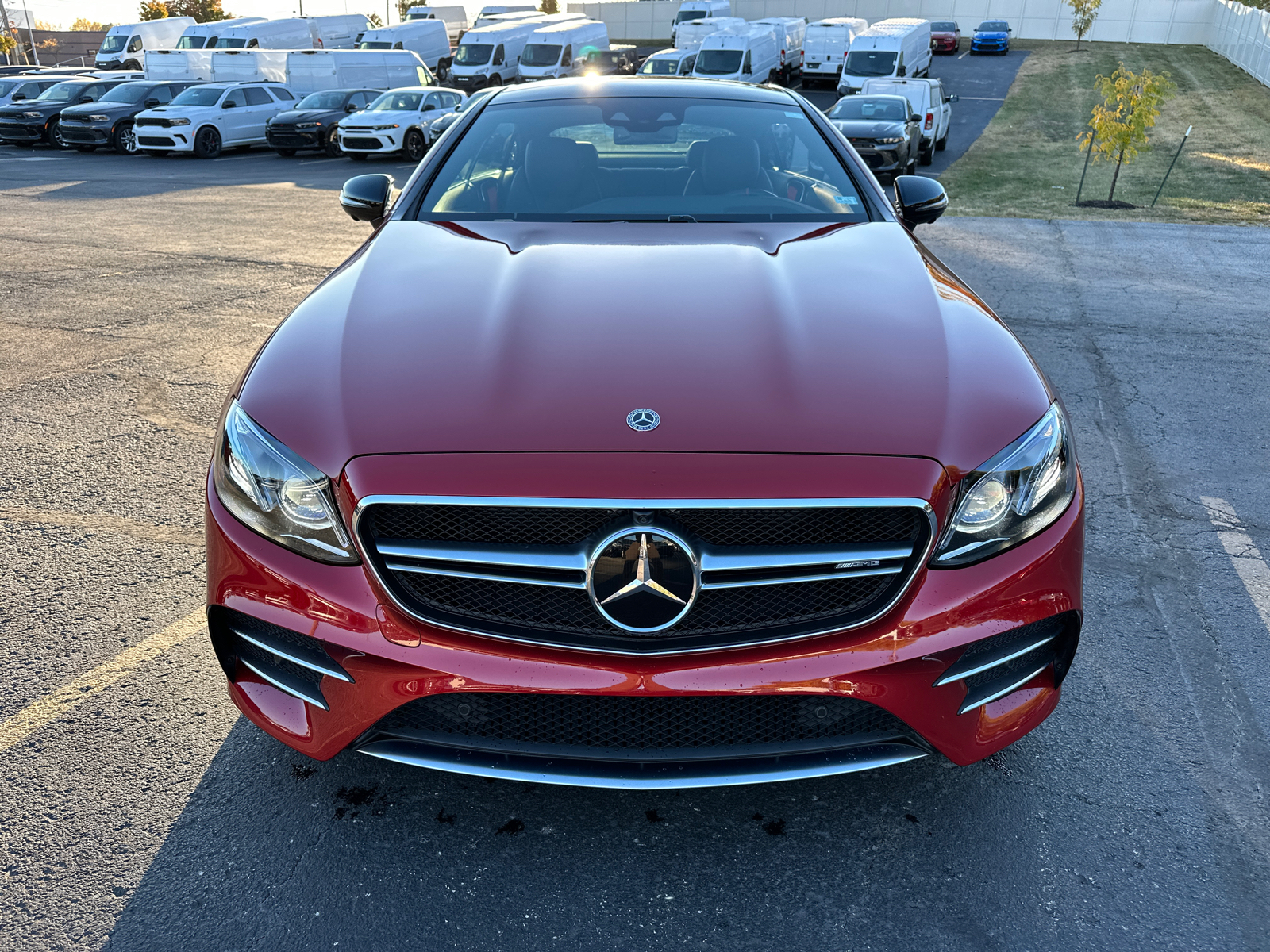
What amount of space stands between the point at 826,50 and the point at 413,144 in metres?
21.2

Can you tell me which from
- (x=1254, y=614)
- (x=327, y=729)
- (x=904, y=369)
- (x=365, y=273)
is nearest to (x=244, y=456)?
(x=327, y=729)

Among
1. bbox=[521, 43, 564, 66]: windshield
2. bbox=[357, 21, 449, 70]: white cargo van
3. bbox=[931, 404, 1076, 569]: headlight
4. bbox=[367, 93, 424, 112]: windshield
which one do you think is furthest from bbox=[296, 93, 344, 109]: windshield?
bbox=[931, 404, 1076, 569]: headlight

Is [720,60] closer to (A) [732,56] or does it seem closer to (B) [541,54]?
(A) [732,56]

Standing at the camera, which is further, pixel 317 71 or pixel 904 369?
pixel 317 71

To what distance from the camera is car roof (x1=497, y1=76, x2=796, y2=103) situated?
4.11 meters

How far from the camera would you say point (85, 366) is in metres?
5.94

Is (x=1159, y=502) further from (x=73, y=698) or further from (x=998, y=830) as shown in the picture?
(x=73, y=698)

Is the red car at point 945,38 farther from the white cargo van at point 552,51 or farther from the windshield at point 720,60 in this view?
the windshield at point 720,60

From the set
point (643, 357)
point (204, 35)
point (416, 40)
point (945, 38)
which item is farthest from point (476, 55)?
point (643, 357)

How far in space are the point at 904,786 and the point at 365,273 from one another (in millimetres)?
2031

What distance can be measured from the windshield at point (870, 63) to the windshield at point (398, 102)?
50.5 ft

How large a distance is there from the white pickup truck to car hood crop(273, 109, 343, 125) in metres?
11.3

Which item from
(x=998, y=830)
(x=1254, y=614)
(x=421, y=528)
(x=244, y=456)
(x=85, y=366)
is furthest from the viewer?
(x=85, y=366)

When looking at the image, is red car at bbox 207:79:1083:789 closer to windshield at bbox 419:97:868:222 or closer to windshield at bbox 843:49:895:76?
windshield at bbox 419:97:868:222
